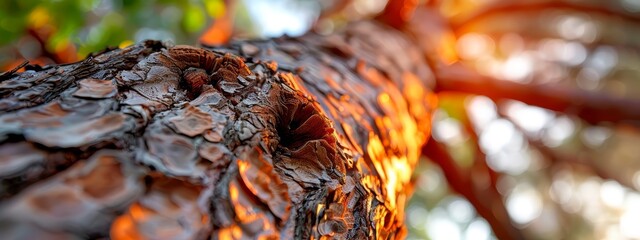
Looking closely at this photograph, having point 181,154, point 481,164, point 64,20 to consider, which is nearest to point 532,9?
point 481,164

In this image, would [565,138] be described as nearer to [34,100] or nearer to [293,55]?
[293,55]

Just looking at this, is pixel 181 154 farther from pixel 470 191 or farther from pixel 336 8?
pixel 336 8

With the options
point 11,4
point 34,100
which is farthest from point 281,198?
point 11,4

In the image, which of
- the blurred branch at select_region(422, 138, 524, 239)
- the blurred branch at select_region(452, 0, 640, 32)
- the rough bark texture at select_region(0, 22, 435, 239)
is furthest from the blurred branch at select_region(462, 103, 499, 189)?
the rough bark texture at select_region(0, 22, 435, 239)

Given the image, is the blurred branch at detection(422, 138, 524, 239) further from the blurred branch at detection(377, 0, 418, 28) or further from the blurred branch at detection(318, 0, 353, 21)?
the blurred branch at detection(318, 0, 353, 21)

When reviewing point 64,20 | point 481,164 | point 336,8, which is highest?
point 336,8

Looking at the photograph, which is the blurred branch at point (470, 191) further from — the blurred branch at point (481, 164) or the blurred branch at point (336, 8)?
the blurred branch at point (336, 8)
